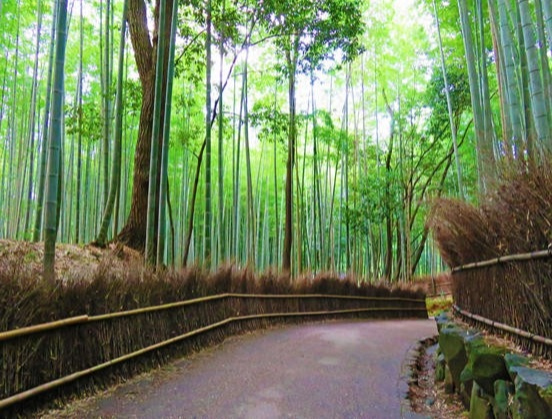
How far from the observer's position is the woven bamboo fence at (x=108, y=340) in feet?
8.25

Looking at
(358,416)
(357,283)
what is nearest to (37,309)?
(358,416)

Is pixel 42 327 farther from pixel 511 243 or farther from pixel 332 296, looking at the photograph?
pixel 332 296

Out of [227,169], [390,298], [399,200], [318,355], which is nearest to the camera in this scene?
[318,355]

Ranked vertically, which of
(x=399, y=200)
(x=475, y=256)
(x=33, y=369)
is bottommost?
(x=33, y=369)

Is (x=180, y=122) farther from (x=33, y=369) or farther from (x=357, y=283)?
(x=33, y=369)

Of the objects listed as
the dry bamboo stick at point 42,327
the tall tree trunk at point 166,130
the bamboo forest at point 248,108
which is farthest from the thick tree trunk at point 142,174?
the dry bamboo stick at point 42,327

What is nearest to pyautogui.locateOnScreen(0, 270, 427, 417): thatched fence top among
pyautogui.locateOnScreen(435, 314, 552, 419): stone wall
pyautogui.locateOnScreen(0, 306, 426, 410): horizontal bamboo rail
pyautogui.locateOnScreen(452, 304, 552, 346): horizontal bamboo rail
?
pyautogui.locateOnScreen(0, 306, 426, 410): horizontal bamboo rail

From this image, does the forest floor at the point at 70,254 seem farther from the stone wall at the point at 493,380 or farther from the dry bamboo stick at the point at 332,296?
the stone wall at the point at 493,380

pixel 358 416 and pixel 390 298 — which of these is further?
pixel 390 298

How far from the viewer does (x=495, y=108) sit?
516 inches

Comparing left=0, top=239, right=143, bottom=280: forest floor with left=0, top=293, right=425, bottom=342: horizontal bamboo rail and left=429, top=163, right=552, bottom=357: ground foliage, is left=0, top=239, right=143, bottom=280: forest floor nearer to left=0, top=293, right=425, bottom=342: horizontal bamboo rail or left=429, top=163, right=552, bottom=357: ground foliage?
left=0, top=293, right=425, bottom=342: horizontal bamboo rail

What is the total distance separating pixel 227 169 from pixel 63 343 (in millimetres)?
16913

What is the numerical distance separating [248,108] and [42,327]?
9219mm

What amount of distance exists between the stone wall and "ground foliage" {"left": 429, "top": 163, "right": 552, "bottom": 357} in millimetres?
213
